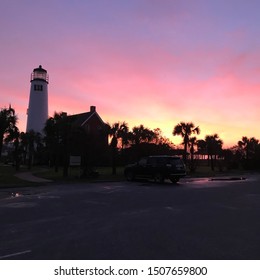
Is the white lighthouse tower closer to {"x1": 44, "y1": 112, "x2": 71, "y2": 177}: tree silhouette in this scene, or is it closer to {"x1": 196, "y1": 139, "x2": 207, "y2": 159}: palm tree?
{"x1": 196, "y1": 139, "x2": 207, "y2": 159}: palm tree

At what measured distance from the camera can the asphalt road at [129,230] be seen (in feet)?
22.3

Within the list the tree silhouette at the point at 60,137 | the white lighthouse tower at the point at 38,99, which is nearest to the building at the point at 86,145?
the tree silhouette at the point at 60,137

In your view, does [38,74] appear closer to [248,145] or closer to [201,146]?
[201,146]

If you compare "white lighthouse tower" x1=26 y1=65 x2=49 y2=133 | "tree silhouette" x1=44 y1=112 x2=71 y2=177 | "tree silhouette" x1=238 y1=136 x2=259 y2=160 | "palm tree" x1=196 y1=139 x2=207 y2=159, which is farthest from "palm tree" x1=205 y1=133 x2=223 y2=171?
"tree silhouette" x1=44 y1=112 x2=71 y2=177

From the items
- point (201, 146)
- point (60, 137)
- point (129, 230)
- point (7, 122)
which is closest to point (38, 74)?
point (7, 122)

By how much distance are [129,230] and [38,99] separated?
58.9 m

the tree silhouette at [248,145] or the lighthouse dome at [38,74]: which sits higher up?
the lighthouse dome at [38,74]

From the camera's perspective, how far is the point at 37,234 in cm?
839

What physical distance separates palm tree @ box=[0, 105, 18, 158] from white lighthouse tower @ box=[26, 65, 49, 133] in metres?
21.2

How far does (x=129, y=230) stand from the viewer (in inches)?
351

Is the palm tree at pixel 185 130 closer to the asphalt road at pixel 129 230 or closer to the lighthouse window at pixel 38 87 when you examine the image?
the lighthouse window at pixel 38 87

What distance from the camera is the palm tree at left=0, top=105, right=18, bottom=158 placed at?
39.3 meters

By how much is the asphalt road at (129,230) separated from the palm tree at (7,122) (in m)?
26.8

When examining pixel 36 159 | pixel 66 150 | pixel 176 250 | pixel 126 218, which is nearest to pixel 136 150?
pixel 66 150
